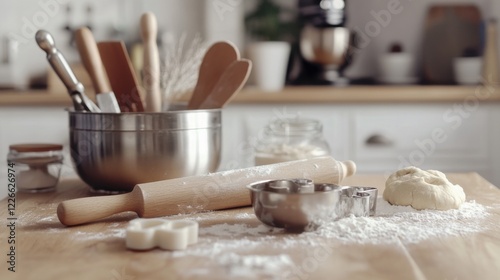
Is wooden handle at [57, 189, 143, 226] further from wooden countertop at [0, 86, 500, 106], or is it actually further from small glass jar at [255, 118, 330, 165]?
wooden countertop at [0, 86, 500, 106]

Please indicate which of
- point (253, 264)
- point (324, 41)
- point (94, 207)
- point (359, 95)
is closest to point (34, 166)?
point (94, 207)

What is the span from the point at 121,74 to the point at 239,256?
560mm

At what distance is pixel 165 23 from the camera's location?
258cm

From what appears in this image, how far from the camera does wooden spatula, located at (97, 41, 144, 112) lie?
1.10 metres

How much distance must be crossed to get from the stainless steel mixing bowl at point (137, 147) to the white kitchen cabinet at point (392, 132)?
1198mm

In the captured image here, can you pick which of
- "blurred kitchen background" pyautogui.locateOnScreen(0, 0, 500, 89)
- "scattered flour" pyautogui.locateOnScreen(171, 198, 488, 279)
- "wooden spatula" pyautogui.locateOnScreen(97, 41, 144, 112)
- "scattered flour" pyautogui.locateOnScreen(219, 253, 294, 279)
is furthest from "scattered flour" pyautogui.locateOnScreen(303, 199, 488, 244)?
"blurred kitchen background" pyautogui.locateOnScreen(0, 0, 500, 89)

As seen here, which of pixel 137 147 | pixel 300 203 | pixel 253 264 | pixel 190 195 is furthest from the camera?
pixel 137 147

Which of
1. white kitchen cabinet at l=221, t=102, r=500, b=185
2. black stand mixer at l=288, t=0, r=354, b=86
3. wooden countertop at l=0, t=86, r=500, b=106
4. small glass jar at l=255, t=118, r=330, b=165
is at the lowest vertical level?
white kitchen cabinet at l=221, t=102, r=500, b=185

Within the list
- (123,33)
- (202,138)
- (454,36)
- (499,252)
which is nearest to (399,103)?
(454,36)

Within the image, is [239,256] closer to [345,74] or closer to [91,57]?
[91,57]

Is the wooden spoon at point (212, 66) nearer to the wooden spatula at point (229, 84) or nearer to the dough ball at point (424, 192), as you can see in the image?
the wooden spatula at point (229, 84)

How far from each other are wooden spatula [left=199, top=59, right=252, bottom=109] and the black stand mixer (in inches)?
53.4

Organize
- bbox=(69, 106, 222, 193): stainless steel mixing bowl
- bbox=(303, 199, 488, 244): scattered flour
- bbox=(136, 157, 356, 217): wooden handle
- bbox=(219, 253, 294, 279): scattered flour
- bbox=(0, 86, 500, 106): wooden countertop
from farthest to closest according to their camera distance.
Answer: bbox=(0, 86, 500, 106): wooden countertop < bbox=(69, 106, 222, 193): stainless steel mixing bowl < bbox=(136, 157, 356, 217): wooden handle < bbox=(303, 199, 488, 244): scattered flour < bbox=(219, 253, 294, 279): scattered flour

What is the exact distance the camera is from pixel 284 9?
2.60 m
